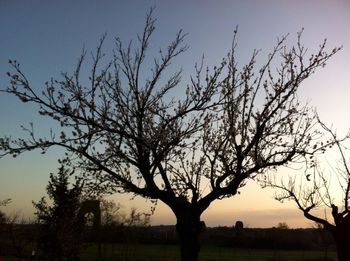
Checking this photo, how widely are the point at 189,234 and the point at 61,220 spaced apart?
1688 centimetres

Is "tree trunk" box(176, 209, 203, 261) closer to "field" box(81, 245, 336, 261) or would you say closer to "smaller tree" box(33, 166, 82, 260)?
"smaller tree" box(33, 166, 82, 260)

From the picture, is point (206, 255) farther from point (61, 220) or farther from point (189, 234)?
point (189, 234)

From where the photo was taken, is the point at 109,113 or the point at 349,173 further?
the point at 349,173

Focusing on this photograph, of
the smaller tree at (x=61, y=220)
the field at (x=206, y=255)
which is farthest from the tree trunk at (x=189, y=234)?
the field at (x=206, y=255)

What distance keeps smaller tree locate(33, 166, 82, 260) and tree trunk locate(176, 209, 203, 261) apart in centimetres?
1460

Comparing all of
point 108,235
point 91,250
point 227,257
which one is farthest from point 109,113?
point 91,250

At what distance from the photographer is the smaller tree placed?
1031 inches

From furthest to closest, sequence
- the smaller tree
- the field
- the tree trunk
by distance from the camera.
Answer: the field
the smaller tree
the tree trunk

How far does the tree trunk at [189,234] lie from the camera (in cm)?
1195

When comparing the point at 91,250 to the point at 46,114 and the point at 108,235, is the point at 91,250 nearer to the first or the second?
the point at 108,235

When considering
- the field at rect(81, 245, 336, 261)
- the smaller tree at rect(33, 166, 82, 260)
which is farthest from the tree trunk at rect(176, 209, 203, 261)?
the field at rect(81, 245, 336, 261)

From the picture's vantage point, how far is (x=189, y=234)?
11953 mm

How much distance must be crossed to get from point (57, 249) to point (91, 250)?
149 ft

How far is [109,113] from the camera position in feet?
40.0
